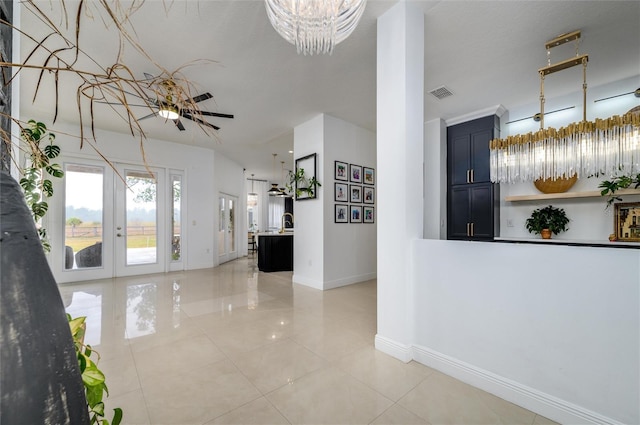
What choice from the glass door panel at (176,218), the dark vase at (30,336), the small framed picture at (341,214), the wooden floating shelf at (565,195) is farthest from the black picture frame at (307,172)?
the dark vase at (30,336)

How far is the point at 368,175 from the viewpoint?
5.31 meters

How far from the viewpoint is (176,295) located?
13.4 ft

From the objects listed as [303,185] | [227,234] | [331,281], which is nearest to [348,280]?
[331,281]

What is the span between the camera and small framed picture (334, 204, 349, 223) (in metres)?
4.70

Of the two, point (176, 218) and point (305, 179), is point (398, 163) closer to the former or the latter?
point (305, 179)

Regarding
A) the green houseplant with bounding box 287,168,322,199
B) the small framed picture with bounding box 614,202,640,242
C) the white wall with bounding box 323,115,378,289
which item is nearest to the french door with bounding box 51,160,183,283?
the green houseplant with bounding box 287,168,322,199

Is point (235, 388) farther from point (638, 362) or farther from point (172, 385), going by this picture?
point (638, 362)

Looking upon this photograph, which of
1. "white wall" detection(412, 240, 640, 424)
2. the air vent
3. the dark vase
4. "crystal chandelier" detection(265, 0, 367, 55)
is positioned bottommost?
"white wall" detection(412, 240, 640, 424)

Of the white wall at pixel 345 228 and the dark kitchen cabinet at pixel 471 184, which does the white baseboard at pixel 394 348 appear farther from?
the dark kitchen cabinet at pixel 471 184

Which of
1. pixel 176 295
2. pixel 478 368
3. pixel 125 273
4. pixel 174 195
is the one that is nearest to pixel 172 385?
pixel 478 368

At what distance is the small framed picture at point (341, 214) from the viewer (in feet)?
15.4

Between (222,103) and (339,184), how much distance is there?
7.29 feet

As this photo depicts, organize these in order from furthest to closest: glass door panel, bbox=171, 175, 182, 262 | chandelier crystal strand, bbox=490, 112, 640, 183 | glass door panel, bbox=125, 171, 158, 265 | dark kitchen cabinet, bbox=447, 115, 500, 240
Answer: glass door panel, bbox=171, 175, 182, 262 < glass door panel, bbox=125, 171, 158, 265 < dark kitchen cabinet, bbox=447, 115, 500, 240 < chandelier crystal strand, bbox=490, 112, 640, 183

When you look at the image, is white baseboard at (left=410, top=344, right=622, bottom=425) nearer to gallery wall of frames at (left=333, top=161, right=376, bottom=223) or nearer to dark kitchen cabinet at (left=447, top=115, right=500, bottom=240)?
dark kitchen cabinet at (left=447, top=115, right=500, bottom=240)
